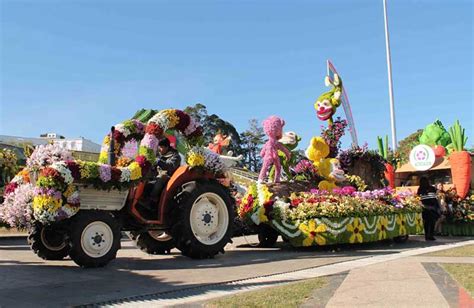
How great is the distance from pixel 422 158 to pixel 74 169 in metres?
14.7

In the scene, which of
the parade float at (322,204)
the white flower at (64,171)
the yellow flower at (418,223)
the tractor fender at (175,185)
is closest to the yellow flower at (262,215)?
the parade float at (322,204)

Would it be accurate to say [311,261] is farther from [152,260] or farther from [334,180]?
[334,180]

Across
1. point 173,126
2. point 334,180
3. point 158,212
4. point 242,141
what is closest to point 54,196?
point 158,212

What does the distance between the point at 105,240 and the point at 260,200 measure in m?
4.73

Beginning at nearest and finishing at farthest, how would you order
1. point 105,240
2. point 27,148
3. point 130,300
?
point 130,300 → point 105,240 → point 27,148

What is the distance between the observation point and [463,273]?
285 inches

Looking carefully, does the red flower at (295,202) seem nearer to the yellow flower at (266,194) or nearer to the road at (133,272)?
the yellow flower at (266,194)

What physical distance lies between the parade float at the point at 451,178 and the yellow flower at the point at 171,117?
10134 mm

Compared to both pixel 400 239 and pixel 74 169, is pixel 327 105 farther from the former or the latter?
pixel 74 169

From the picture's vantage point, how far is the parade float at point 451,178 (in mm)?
16078

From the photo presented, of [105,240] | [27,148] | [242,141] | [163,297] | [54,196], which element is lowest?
[163,297]

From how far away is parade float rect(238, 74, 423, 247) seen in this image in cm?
1101

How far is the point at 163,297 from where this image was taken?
574 cm

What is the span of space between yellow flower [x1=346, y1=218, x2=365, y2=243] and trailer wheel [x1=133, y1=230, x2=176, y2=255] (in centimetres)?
424
